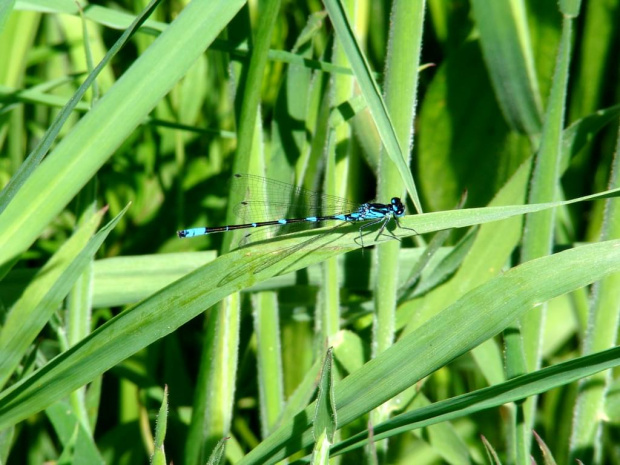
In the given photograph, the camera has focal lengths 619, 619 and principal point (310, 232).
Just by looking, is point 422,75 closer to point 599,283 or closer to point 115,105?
point 599,283

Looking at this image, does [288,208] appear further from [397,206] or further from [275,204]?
[397,206]

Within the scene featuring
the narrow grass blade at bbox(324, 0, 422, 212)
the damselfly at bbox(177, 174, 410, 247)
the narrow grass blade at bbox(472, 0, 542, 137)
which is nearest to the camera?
the narrow grass blade at bbox(324, 0, 422, 212)

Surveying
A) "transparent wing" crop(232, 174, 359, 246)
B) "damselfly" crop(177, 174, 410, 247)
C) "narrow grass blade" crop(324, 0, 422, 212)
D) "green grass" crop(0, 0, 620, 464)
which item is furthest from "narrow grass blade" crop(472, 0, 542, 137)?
"narrow grass blade" crop(324, 0, 422, 212)

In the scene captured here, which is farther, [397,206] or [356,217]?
[356,217]

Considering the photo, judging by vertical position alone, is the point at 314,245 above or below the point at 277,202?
below

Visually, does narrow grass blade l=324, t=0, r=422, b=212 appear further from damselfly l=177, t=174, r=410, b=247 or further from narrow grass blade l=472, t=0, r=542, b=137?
narrow grass blade l=472, t=0, r=542, b=137

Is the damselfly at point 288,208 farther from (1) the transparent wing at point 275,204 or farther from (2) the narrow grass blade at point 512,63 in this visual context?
(2) the narrow grass blade at point 512,63

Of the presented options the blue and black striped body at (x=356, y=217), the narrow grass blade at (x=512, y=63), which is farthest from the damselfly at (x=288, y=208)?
the narrow grass blade at (x=512, y=63)

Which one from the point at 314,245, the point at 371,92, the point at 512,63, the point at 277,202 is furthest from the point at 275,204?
the point at 512,63
